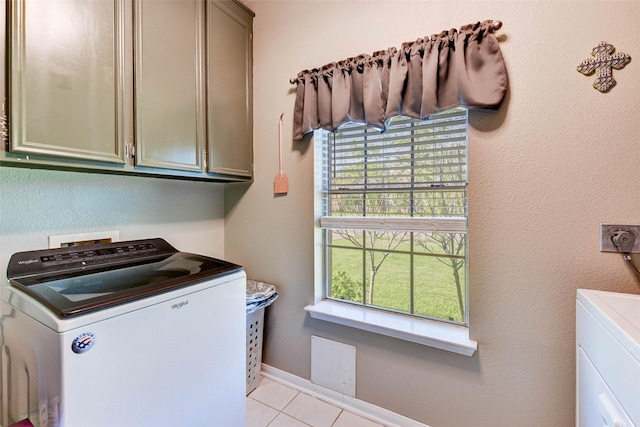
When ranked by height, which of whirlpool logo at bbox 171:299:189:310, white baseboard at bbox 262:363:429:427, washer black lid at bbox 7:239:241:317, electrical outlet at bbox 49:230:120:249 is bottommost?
white baseboard at bbox 262:363:429:427

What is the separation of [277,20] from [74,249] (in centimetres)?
174

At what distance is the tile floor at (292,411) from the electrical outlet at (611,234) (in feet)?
4.41

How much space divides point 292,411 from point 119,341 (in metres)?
1.10

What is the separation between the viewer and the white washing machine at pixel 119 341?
0.77 m

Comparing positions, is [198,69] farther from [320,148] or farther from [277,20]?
[320,148]

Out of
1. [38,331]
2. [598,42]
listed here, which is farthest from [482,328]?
[38,331]

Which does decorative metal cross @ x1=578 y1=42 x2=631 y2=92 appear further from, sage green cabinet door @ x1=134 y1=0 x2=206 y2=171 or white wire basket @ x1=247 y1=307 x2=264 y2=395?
white wire basket @ x1=247 y1=307 x2=264 y2=395

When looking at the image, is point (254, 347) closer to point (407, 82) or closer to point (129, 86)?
point (129, 86)

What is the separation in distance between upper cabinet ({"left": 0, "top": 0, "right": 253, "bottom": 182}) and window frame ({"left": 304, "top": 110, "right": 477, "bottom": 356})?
22.4 inches

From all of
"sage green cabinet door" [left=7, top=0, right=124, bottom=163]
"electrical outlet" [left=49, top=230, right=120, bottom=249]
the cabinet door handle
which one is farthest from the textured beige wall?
"electrical outlet" [left=49, top=230, right=120, bottom=249]

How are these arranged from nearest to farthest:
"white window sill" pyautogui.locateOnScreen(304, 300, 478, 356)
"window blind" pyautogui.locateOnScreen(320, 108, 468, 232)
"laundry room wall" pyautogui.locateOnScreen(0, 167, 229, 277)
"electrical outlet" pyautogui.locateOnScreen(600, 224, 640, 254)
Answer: "electrical outlet" pyautogui.locateOnScreen(600, 224, 640, 254)
"laundry room wall" pyautogui.locateOnScreen(0, 167, 229, 277)
"white window sill" pyautogui.locateOnScreen(304, 300, 478, 356)
"window blind" pyautogui.locateOnScreen(320, 108, 468, 232)

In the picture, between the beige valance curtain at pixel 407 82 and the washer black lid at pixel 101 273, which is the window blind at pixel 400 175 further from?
the washer black lid at pixel 101 273

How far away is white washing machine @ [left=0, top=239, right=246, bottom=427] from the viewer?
774 mm

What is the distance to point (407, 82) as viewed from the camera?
4.33ft
